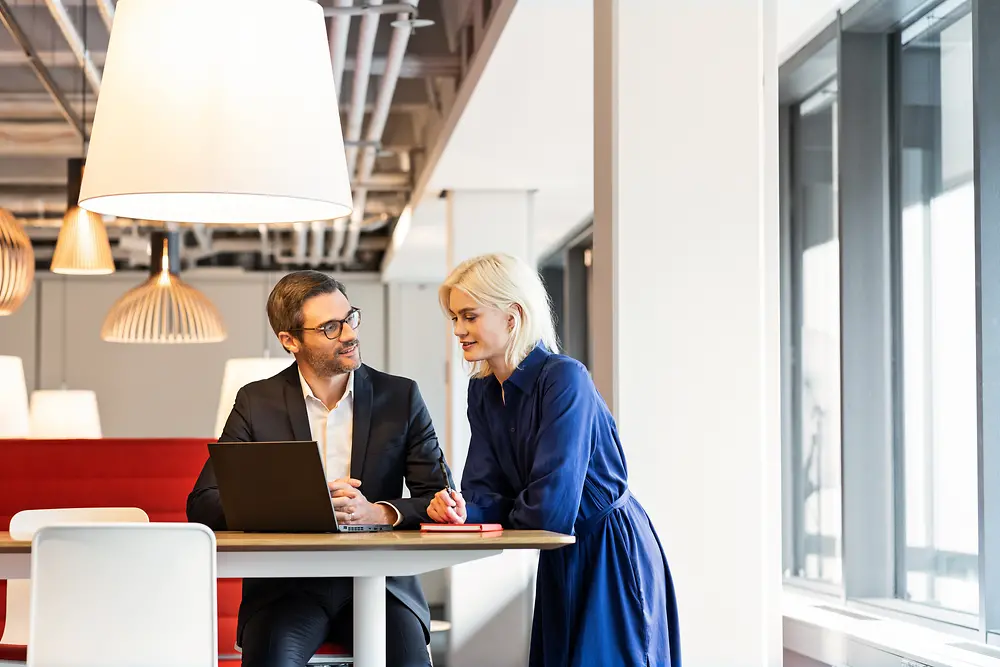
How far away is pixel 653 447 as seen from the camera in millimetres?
3725

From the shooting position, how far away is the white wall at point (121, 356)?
13422 mm

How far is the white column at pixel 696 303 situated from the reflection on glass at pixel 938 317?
3.17ft

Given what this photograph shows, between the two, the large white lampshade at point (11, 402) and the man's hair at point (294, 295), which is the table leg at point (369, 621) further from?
the large white lampshade at point (11, 402)

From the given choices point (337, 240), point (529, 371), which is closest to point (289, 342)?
point (529, 371)

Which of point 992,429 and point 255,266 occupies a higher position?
point 255,266

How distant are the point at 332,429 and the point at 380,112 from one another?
12.7 ft

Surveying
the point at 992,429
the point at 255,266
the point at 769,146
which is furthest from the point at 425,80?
the point at 255,266

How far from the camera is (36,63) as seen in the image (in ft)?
19.8

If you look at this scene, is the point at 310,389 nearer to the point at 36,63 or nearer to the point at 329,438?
the point at 329,438

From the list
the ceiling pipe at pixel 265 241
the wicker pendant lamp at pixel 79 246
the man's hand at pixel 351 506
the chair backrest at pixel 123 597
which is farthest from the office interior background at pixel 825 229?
the ceiling pipe at pixel 265 241

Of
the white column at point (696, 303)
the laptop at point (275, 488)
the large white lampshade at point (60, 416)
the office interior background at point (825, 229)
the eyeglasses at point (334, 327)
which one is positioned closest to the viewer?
the laptop at point (275, 488)

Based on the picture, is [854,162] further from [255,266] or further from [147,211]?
[255,266]

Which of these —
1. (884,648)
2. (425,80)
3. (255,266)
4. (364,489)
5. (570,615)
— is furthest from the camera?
(255,266)

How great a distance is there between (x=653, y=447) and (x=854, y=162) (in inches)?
76.6
